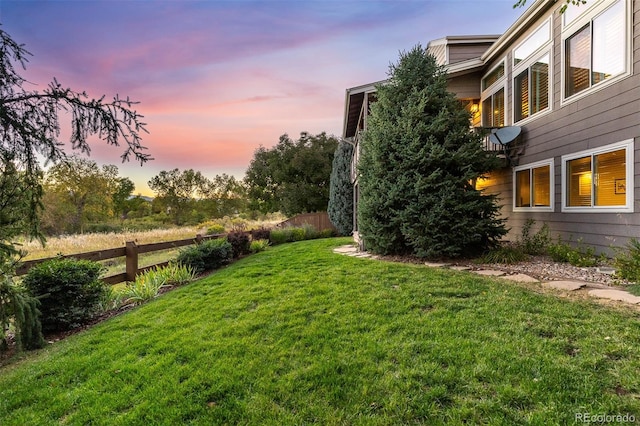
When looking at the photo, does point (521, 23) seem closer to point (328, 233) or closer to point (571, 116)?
point (571, 116)

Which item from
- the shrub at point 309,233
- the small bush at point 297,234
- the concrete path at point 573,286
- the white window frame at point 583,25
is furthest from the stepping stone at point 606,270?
the shrub at point 309,233

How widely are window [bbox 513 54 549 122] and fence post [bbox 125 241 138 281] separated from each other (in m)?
10.4

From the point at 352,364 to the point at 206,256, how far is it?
605 cm

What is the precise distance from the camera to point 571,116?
6.62 m

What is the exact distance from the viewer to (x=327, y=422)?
201cm

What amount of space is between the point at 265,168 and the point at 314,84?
1471 centimetres

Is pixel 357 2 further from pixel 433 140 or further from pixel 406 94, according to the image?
pixel 433 140

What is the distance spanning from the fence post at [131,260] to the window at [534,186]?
9.77m

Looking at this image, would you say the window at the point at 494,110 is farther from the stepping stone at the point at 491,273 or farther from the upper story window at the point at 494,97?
the stepping stone at the point at 491,273

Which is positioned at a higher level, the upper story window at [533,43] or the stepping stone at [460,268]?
the upper story window at [533,43]

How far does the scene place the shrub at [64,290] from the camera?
426 centimetres

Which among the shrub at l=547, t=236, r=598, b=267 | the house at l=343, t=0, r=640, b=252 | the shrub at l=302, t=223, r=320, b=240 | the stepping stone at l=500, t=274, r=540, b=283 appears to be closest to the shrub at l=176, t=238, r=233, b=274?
the shrub at l=302, t=223, r=320, b=240

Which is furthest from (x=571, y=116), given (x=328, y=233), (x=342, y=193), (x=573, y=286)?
(x=328, y=233)

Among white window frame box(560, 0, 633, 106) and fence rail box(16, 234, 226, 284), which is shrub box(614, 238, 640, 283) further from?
fence rail box(16, 234, 226, 284)
